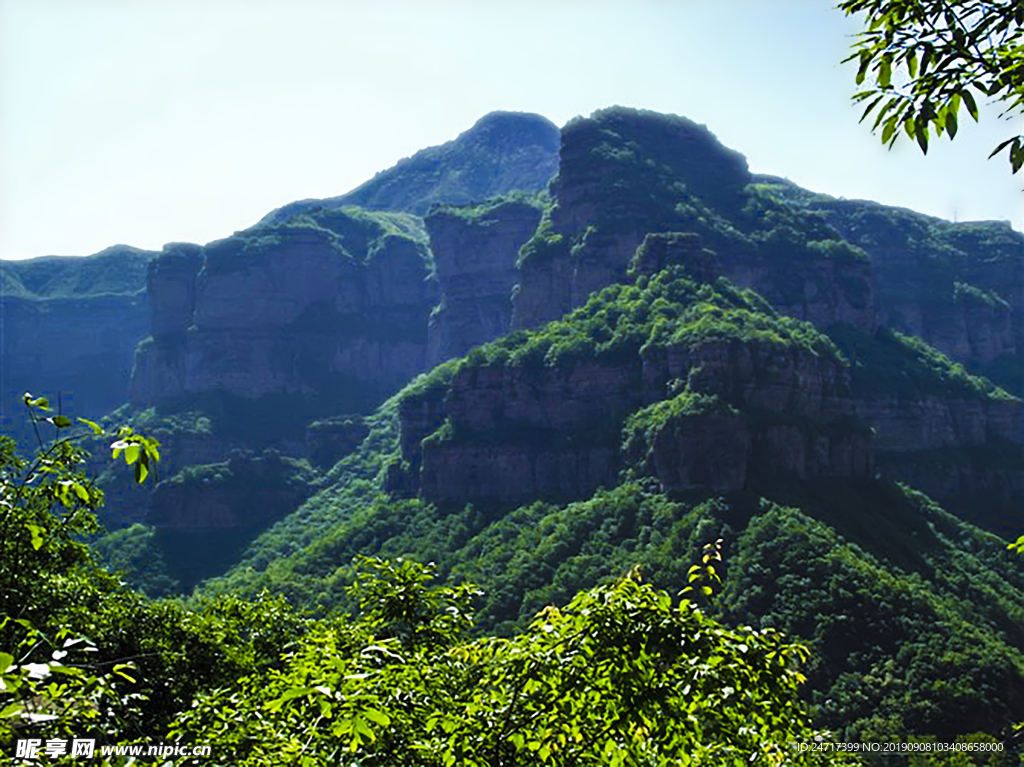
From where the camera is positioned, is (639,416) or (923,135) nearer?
(923,135)

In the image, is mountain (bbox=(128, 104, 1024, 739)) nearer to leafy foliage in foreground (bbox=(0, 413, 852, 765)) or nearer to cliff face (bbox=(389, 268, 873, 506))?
cliff face (bbox=(389, 268, 873, 506))

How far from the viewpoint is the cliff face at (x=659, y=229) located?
152500 mm

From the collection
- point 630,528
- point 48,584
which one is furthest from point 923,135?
point 630,528

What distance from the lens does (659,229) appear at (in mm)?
151375

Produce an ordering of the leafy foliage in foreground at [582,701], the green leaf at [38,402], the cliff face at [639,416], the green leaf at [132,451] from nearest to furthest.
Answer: the green leaf at [132,451]
the green leaf at [38,402]
the leafy foliage in foreground at [582,701]
the cliff face at [639,416]

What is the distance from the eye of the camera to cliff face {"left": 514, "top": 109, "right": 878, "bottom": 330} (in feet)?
500

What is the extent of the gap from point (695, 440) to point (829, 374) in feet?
78.6

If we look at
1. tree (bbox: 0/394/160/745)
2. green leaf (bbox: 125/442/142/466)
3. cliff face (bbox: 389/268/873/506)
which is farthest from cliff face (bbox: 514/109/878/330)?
green leaf (bbox: 125/442/142/466)

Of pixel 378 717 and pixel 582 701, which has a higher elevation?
pixel 378 717

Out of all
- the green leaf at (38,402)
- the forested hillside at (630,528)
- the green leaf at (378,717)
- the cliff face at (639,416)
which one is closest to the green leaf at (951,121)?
the forested hillside at (630,528)

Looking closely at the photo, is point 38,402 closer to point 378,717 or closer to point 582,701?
point 378,717

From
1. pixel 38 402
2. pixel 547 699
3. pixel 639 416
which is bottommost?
pixel 639 416

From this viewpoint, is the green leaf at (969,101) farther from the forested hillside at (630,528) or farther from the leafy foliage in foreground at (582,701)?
the leafy foliage in foreground at (582,701)

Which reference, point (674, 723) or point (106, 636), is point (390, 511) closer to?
point (106, 636)
